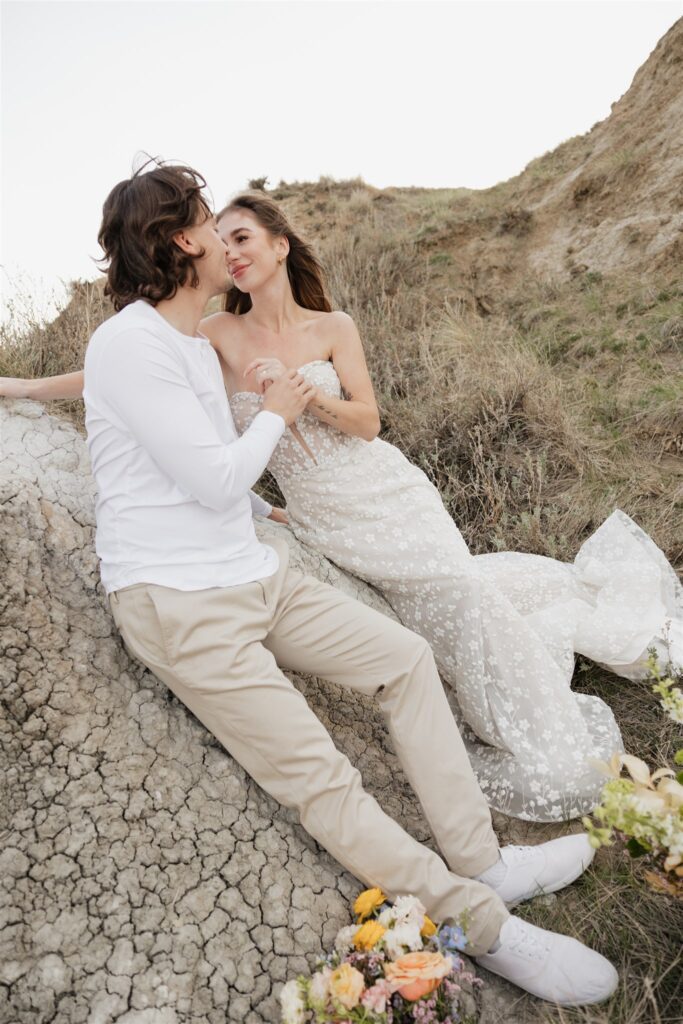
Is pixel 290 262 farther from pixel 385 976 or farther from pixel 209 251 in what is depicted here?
pixel 385 976

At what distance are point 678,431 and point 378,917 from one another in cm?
388

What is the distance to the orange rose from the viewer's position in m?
1.48

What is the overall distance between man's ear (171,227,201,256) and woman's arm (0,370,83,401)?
0.67 metres

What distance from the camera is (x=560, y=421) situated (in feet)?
14.9


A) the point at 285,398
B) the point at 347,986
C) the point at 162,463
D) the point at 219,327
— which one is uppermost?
the point at 219,327

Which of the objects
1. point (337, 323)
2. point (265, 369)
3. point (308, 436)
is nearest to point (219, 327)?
point (337, 323)

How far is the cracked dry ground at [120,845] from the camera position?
1.69 m

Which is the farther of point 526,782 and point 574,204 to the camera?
point 574,204

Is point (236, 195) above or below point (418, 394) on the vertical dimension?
above

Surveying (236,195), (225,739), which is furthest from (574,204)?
(225,739)

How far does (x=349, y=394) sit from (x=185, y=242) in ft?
3.61

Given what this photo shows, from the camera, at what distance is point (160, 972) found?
172 centimetres

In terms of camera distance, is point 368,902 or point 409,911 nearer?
point 409,911

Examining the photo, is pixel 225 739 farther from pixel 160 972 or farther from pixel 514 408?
pixel 514 408
